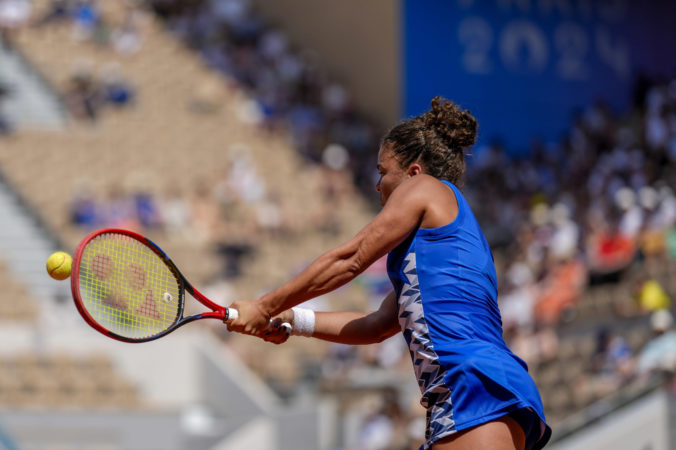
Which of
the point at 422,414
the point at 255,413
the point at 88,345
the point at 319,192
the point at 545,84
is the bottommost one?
the point at 422,414

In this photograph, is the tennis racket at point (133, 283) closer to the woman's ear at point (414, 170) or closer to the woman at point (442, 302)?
the woman at point (442, 302)

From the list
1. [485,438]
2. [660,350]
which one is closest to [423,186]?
[485,438]

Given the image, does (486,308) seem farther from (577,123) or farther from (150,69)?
(577,123)

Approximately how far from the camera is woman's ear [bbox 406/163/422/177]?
368 cm

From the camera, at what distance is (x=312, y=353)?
43.0ft

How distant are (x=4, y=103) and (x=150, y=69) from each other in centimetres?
265

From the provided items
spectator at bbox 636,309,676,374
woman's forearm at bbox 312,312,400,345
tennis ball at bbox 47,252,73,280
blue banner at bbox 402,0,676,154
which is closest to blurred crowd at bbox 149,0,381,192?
blue banner at bbox 402,0,676,154

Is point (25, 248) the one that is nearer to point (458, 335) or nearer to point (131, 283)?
point (131, 283)

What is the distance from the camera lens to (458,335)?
3457 millimetres

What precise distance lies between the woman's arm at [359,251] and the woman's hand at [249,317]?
4 centimetres

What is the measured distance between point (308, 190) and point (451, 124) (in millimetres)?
13874

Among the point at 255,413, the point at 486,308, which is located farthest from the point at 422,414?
the point at 486,308

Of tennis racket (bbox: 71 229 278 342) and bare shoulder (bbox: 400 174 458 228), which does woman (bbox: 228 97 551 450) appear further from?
tennis racket (bbox: 71 229 278 342)

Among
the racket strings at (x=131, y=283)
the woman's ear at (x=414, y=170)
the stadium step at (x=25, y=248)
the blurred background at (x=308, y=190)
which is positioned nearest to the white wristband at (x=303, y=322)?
the racket strings at (x=131, y=283)
